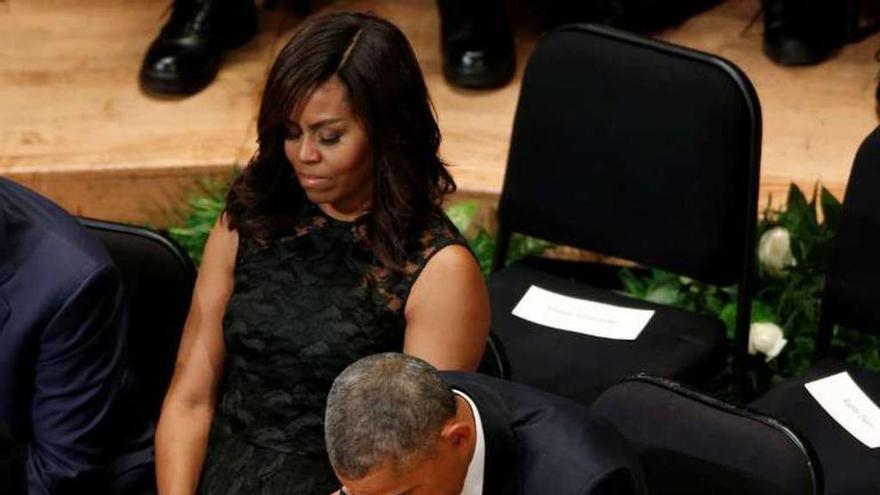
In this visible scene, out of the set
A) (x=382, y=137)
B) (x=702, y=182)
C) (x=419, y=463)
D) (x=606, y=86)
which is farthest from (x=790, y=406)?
(x=419, y=463)

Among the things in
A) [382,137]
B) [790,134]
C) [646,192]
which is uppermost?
[382,137]

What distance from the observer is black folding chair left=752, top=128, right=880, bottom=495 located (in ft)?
8.84

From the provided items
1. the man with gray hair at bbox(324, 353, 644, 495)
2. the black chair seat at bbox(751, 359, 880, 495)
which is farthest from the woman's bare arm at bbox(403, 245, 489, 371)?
the black chair seat at bbox(751, 359, 880, 495)

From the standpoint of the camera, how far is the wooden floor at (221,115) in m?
3.75

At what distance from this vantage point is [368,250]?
2.50 metres

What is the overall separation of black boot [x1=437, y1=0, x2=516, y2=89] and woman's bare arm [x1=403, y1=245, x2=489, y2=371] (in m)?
1.53

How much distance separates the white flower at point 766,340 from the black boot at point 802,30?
901 millimetres

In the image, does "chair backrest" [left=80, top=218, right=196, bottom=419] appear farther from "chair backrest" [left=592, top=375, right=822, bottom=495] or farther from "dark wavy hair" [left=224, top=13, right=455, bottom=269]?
"chair backrest" [left=592, top=375, right=822, bottom=495]

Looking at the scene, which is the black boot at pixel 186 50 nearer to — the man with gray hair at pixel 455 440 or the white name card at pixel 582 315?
the white name card at pixel 582 315

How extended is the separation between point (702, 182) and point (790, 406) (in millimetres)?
421

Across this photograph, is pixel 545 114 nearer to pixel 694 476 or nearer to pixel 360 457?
pixel 694 476

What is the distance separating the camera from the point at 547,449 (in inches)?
81.1

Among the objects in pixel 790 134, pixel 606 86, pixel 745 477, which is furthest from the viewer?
pixel 790 134

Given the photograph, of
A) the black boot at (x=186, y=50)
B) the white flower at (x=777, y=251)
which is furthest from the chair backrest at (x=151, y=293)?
the black boot at (x=186, y=50)
